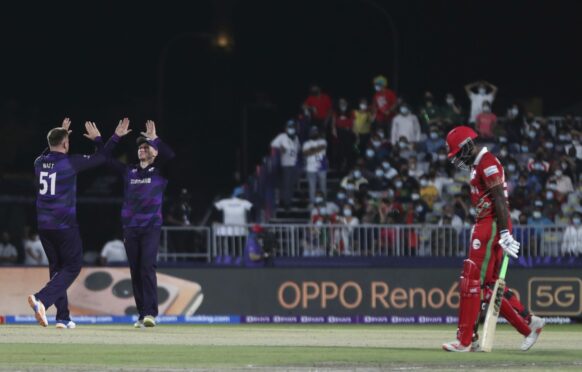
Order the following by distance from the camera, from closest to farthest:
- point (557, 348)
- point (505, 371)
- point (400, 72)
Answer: point (505, 371), point (557, 348), point (400, 72)

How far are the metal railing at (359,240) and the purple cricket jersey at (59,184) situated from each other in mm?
10241

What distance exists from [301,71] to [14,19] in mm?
13013

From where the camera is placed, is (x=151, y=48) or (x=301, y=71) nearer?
(x=301, y=71)

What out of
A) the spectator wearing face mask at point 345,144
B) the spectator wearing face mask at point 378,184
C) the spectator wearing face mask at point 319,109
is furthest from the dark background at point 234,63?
the spectator wearing face mask at point 378,184

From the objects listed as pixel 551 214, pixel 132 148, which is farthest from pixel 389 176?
pixel 132 148

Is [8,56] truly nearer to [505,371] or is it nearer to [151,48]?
[151,48]

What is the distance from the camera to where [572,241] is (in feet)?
94.0

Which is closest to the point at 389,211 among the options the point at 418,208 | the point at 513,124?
the point at 418,208

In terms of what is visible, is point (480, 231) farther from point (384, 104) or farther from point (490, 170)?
point (384, 104)

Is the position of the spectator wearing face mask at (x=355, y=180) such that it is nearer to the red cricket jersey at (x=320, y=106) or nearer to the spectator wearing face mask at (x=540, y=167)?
the red cricket jersey at (x=320, y=106)

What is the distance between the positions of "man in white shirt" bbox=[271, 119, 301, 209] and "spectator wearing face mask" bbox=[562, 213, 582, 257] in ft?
22.2

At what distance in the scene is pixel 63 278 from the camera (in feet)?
61.9

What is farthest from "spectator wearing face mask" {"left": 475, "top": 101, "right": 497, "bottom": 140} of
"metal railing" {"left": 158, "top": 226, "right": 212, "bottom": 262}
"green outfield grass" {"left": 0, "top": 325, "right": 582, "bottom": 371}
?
"green outfield grass" {"left": 0, "top": 325, "right": 582, "bottom": 371}

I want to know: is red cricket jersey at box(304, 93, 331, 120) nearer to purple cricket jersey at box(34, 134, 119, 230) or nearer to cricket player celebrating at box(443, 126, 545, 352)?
purple cricket jersey at box(34, 134, 119, 230)
